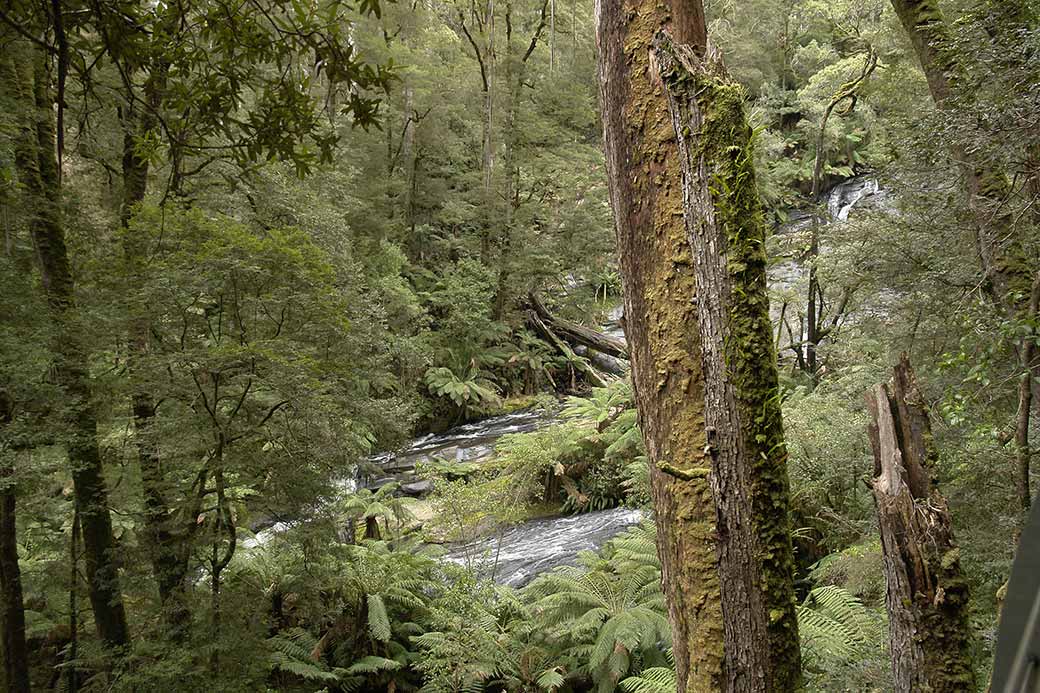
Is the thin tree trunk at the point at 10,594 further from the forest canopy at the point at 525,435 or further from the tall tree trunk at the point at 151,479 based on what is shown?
the tall tree trunk at the point at 151,479

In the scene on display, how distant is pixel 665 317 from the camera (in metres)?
2.36

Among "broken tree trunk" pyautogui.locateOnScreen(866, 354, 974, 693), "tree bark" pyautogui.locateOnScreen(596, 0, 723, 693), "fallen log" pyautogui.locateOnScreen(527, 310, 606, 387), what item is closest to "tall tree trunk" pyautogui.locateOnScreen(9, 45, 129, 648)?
"tree bark" pyautogui.locateOnScreen(596, 0, 723, 693)

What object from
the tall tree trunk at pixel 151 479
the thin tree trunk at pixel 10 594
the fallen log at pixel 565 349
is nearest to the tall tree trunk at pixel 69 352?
the tall tree trunk at pixel 151 479

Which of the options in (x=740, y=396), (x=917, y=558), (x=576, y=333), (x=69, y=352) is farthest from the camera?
(x=576, y=333)

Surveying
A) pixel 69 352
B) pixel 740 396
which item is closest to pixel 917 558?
pixel 740 396

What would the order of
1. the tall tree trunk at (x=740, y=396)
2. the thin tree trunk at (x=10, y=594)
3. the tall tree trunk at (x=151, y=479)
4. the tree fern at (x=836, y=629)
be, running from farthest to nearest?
the tall tree trunk at (x=151, y=479) → the tree fern at (x=836, y=629) → the thin tree trunk at (x=10, y=594) → the tall tree trunk at (x=740, y=396)

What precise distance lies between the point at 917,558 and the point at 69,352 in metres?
4.90

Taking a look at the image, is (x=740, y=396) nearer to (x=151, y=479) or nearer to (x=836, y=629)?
(x=836, y=629)

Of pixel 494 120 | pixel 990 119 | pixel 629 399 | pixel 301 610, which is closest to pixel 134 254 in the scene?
pixel 301 610

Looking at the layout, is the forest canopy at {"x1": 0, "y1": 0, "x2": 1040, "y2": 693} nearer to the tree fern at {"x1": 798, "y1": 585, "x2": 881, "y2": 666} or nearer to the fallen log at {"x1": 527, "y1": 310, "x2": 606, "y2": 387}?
the tree fern at {"x1": 798, "y1": 585, "x2": 881, "y2": 666}

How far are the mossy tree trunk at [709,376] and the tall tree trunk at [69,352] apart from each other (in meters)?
3.75

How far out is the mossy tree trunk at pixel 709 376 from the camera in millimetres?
1964

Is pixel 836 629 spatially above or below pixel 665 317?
below

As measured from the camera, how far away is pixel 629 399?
1199 centimetres
